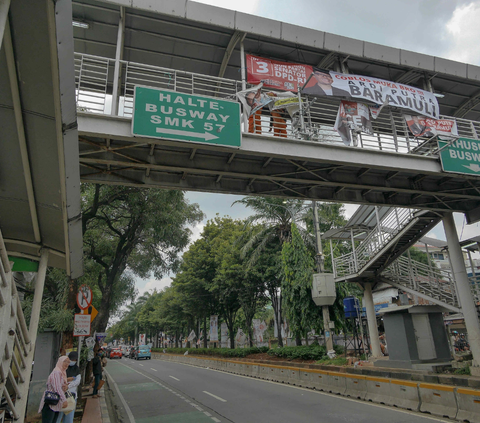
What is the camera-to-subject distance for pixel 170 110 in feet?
29.1

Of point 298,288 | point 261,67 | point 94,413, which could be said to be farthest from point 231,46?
point 298,288

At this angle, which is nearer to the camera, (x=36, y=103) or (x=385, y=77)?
(x=36, y=103)

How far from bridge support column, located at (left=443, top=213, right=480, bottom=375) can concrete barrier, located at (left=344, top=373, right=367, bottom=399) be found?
5.33 m

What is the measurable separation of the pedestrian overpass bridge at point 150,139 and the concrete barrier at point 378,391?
19.3ft

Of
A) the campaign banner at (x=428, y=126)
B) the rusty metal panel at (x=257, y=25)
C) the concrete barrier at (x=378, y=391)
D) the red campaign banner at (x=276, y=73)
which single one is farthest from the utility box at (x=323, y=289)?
the rusty metal panel at (x=257, y=25)

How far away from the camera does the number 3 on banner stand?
12.3m

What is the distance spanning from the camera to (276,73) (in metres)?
12.5

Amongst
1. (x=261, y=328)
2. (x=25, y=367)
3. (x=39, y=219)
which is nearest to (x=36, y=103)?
(x=39, y=219)

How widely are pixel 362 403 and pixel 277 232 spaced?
15.4 meters

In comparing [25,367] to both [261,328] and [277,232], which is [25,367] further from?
[261,328]

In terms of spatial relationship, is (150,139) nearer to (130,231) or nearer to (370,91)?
(370,91)

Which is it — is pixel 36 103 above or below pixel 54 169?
above

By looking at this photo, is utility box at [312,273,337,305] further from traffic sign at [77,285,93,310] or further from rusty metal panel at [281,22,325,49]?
traffic sign at [77,285,93,310]

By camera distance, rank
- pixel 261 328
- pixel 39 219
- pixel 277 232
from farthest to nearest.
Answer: pixel 261 328 < pixel 277 232 < pixel 39 219
